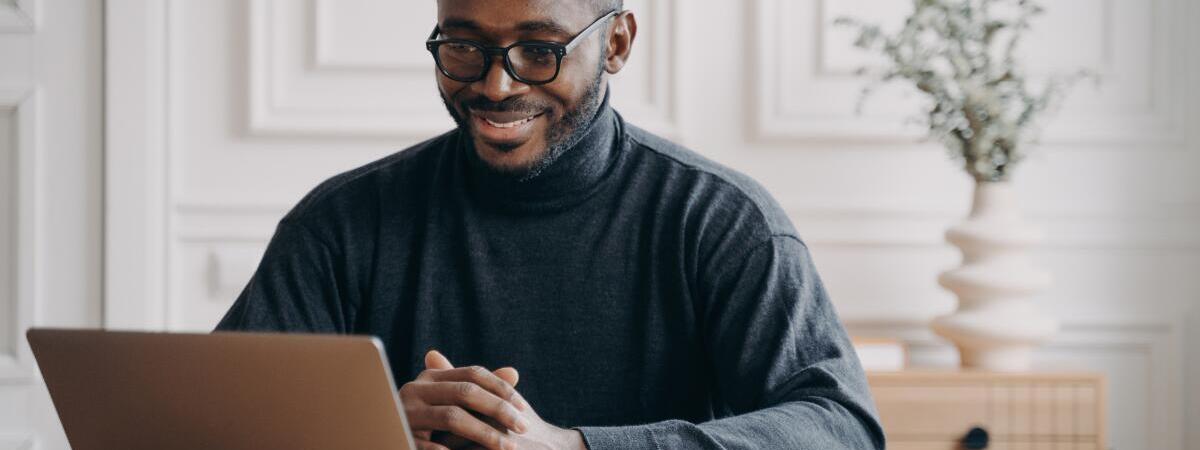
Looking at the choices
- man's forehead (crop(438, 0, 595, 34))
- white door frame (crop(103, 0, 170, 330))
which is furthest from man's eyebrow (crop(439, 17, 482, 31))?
white door frame (crop(103, 0, 170, 330))

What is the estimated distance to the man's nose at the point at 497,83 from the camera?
4.42ft

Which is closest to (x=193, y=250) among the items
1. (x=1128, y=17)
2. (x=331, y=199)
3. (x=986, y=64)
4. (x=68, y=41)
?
(x=68, y=41)

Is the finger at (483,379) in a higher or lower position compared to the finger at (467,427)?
higher

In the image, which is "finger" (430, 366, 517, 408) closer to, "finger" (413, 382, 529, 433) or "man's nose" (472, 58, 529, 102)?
"finger" (413, 382, 529, 433)

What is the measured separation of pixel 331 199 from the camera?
148cm

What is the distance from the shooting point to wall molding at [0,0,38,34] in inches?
93.7

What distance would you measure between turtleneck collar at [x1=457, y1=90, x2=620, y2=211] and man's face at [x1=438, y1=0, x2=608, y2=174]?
1 cm

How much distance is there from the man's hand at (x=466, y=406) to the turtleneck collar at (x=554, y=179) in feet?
1.05

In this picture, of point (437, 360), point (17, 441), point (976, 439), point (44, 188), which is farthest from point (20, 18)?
point (976, 439)

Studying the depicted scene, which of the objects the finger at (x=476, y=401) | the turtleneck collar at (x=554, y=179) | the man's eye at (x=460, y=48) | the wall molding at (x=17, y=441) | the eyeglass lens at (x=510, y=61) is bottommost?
the wall molding at (x=17, y=441)

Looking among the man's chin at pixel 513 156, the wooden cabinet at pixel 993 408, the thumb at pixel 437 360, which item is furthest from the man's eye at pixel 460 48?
the wooden cabinet at pixel 993 408

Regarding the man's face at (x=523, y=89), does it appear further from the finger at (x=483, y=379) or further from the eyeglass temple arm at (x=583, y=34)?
the finger at (x=483, y=379)

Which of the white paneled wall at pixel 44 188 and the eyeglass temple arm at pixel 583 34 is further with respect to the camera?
the white paneled wall at pixel 44 188

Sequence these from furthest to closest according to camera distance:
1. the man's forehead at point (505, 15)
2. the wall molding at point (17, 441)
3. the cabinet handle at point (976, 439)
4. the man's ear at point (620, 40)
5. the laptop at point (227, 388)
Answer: the wall molding at point (17, 441) < the cabinet handle at point (976, 439) < the man's ear at point (620, 40) < the man's forehead at point (505, 15) < the laptop at point (227, 388)
